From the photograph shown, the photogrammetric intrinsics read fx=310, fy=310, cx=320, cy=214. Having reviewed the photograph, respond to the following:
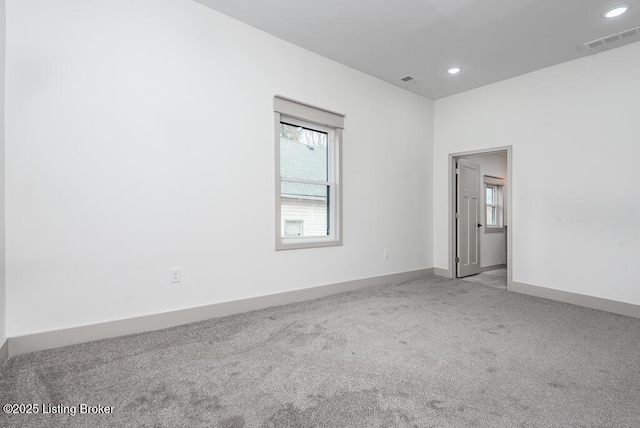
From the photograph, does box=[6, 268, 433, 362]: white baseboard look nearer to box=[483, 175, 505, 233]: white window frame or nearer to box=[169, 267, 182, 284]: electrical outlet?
box=[169, 267, 182, 284]: electrical outlet

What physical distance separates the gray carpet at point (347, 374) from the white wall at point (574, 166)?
0.79m

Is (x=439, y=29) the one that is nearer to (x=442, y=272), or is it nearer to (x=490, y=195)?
(x=442, y=272)

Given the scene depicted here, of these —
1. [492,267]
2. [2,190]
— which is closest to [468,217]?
[492,267]

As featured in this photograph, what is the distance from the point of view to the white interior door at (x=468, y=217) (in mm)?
5035

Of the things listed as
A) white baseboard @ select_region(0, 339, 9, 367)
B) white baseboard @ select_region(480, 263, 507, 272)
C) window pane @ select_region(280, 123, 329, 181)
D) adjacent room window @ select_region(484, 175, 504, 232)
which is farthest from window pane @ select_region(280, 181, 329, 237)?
adjacent room window @ select_region(484, 175, 504, 232)

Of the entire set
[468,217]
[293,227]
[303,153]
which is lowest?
[293,227]

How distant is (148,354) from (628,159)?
492 cm

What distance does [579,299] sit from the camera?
3623 millimetres

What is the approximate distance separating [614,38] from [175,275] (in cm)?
494

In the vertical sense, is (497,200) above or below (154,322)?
above

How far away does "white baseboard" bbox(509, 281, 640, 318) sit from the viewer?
3287 mm

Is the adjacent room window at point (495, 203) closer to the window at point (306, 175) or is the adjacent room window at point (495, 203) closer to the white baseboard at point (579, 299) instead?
the white baseboard at point (579, 299)

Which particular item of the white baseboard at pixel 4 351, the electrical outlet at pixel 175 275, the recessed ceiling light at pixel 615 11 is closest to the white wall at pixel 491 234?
the recessed ceiling light at pixel 615 11

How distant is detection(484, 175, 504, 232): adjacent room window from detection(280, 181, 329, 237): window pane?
378 cm
